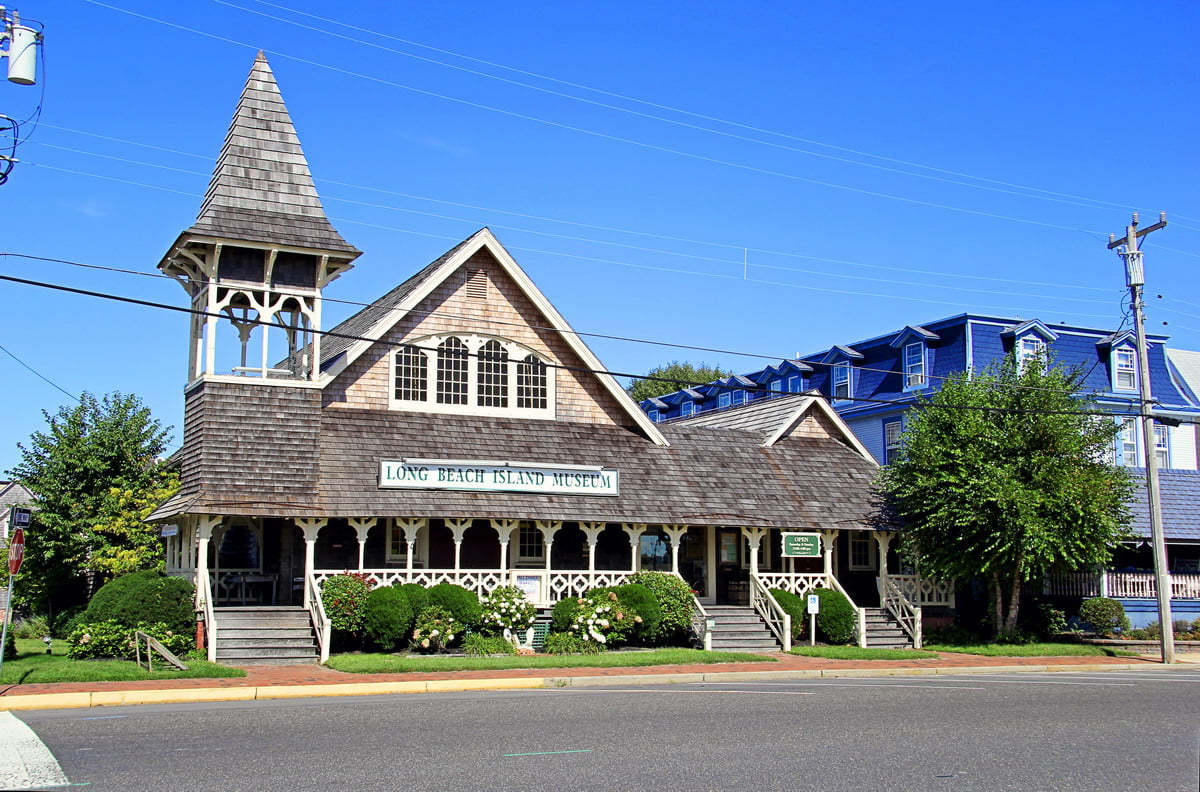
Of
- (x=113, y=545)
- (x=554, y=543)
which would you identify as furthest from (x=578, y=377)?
(x=113, y=545)

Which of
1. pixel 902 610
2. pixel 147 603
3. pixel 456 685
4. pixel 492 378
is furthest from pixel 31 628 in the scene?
pixel 902 610

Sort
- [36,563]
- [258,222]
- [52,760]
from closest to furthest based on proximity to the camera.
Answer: [52,760], [258,222], [36,563]

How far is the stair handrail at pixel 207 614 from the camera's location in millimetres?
21844

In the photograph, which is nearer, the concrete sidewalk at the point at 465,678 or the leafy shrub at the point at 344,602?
the concrete sidewalk at the point at 465,678

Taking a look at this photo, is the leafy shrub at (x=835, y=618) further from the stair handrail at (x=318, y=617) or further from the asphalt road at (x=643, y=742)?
the stair handrail at (x=318, y=617)

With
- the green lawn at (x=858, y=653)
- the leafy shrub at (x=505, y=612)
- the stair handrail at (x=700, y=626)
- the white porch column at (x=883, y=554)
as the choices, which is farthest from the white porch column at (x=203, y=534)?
the white porch column at (x=883, y=554)

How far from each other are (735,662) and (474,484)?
22.2 ft

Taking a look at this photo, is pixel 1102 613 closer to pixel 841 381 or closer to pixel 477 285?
pixel 841 381

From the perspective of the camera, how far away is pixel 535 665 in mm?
22047

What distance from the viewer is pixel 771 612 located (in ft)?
91.6

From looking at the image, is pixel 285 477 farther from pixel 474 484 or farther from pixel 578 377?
pixel 578 377

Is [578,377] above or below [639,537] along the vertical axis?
above

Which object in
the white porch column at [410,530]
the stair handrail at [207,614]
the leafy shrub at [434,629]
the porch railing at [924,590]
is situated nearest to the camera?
the stair handrail at [207,614]

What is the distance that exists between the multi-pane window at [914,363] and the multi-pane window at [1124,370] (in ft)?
23.8
